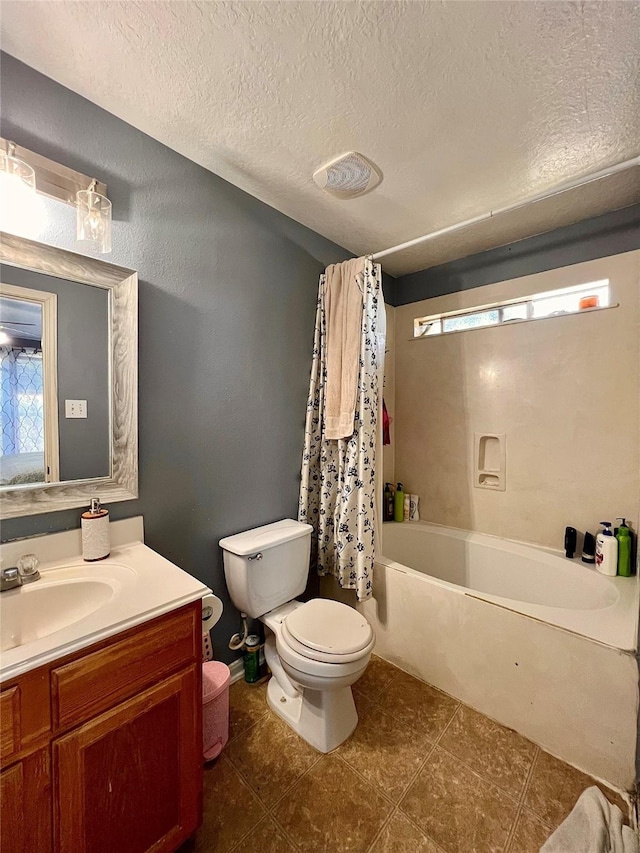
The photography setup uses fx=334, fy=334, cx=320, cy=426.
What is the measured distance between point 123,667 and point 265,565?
78cm

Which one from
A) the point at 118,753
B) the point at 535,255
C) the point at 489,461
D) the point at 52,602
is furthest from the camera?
the point at 489,461

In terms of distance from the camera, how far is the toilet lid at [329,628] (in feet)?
4.17

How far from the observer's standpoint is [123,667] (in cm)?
80

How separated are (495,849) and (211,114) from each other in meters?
2.63

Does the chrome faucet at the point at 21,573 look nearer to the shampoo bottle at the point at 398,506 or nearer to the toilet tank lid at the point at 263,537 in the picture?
the toilet tank lid at the point at 263,537

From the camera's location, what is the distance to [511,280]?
6.97ft

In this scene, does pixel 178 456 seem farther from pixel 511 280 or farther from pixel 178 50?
pixel 511 280

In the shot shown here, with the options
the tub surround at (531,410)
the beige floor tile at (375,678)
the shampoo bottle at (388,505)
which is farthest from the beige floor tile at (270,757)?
the tub surround at (531,410)

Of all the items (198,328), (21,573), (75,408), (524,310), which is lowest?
(21,573)

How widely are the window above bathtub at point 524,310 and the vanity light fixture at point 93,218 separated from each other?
6.75ft

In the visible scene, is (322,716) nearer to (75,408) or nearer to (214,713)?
(214,713)

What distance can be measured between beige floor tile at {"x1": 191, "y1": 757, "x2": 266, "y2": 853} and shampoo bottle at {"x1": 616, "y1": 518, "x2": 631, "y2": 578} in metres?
1.89

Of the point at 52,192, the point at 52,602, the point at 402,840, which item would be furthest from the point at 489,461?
the point at 52,192

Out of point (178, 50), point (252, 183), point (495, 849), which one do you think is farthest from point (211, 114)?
point (495, 849)
